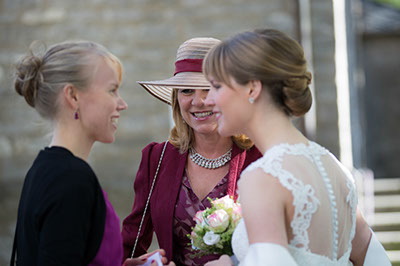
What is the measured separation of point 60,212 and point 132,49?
22.3 ft

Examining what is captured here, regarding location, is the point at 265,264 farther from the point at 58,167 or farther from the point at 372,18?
the point at 372,18

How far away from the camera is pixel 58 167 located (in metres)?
2.32

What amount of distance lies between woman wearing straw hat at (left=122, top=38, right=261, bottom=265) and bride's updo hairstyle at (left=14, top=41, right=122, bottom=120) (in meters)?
1.00

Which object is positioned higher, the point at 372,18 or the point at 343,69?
the point at 372,18

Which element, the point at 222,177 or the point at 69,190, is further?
the point at 222,177

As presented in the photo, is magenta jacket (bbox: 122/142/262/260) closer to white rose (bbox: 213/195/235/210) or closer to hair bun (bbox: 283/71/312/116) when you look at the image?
white rose (bbox: 213/195/235/210)

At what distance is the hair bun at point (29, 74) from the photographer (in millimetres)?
2479

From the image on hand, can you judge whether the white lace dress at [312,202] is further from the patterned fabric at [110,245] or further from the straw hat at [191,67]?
the straw hat at [191,67]

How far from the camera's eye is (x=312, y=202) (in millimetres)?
2293

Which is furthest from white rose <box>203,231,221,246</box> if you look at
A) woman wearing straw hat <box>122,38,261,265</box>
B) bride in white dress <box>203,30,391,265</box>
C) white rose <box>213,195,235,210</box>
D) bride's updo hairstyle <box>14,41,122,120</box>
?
bride's updo hairstyle <box>14,41,122,120</box>

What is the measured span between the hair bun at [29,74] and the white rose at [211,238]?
1.14 m

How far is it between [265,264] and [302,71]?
89 cm

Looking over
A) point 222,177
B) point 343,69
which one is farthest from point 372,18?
point 222,177

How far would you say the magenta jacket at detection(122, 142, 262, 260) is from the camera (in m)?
3.38
